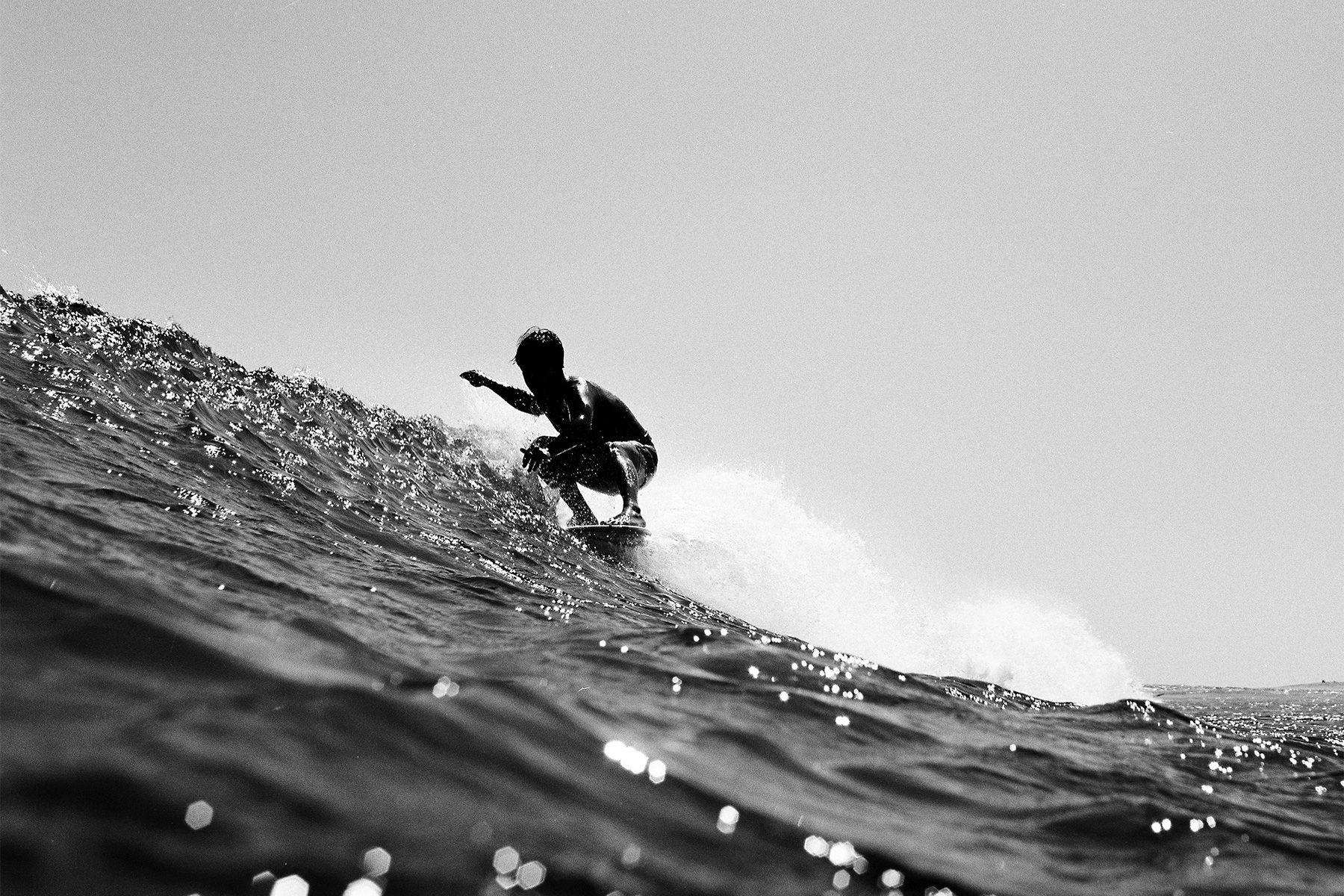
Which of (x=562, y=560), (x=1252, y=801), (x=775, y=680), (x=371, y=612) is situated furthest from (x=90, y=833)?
(x=562, y=560)

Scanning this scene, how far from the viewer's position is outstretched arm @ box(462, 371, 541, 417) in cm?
815

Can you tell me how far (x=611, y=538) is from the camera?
6.96 m

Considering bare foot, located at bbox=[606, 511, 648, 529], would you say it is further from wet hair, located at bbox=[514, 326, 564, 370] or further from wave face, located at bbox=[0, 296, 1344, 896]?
wave face, located at bbox=[0, 296, 1344, 896]

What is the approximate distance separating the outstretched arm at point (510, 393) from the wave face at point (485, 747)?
13.9 feet

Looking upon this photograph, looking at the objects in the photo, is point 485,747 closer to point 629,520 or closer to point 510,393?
point 629,520

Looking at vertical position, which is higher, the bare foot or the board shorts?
the board shorts

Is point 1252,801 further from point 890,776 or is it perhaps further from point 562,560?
point 562,560

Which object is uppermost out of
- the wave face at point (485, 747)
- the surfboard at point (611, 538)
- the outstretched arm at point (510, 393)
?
the outstretched arm at point (510, 393)

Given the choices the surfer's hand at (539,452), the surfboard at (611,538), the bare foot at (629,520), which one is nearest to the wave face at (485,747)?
the surfboard at (611,538)

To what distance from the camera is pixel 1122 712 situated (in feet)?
11.3

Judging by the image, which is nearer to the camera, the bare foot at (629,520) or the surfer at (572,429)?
the bare foot at (629,520)

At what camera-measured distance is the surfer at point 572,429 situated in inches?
314

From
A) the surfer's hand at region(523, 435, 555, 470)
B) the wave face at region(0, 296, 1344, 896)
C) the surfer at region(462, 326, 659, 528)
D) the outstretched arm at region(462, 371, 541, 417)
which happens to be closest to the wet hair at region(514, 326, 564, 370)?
the surfer at region(462, 326, 659, 528)

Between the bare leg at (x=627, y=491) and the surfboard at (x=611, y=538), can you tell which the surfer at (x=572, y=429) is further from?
the surfboard at (x=611, y=538)
